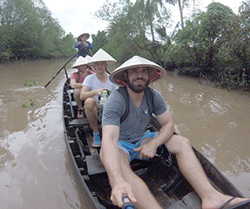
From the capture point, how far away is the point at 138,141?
2.34 meters

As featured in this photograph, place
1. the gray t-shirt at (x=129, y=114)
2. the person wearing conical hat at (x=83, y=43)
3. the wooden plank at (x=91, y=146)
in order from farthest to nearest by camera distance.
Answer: the person wearing conical hat at (x=83, y=43) < the wooden plank at (x=91, y=146) < the gray t-shirt at (x=129, y=114)

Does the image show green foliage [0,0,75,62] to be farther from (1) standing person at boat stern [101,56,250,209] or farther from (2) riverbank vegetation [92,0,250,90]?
(1) standing person at boat stern [101,56,250,209]

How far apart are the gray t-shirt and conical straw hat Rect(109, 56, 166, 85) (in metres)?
0.21

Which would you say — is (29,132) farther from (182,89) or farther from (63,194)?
(182,89)

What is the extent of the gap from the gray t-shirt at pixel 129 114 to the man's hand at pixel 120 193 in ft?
2.12

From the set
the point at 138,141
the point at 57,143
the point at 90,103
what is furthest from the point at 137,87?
the point at 57,143

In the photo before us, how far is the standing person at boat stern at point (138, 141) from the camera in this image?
1635 mm

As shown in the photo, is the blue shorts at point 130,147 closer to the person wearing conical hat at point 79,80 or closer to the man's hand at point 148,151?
the man's hand at point 148,151

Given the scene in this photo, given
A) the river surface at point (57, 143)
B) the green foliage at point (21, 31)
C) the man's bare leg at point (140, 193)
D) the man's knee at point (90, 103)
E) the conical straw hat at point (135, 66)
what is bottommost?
the river surface at point (57, 143)

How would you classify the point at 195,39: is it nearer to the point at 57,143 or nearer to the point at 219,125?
the point at 219,125

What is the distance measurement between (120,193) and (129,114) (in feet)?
2.94

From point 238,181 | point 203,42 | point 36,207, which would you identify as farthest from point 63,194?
point 203,42

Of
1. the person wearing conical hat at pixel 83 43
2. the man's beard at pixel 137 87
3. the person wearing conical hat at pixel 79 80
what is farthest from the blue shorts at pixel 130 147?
the person wearing conical hat at pixel 83 43

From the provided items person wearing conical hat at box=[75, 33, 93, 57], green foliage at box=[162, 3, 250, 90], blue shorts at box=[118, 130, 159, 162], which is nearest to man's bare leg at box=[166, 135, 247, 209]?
blue shorts at box=[118, 130, 159, 162]
